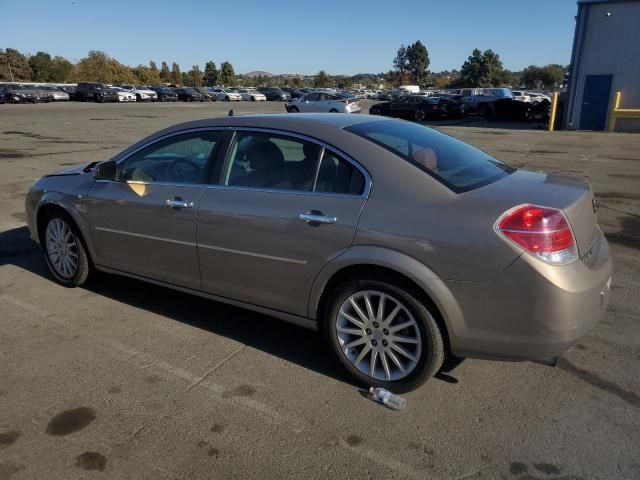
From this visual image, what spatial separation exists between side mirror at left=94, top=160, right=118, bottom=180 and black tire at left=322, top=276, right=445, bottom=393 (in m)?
2.17

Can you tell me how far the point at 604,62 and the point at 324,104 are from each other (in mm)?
13565

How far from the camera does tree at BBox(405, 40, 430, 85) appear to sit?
5034 inches

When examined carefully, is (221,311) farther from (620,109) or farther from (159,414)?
(620,109)

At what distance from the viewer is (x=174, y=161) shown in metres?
4.03

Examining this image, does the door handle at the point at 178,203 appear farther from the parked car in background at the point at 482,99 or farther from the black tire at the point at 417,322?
the parked car in background at the point at 482,99

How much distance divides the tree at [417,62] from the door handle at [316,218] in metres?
134

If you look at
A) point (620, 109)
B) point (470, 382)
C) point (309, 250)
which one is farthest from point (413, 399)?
point (620, 109)

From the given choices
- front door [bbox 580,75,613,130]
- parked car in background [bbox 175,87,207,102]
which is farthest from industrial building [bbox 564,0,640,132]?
parked car in background [bbox 175,87,207,102]

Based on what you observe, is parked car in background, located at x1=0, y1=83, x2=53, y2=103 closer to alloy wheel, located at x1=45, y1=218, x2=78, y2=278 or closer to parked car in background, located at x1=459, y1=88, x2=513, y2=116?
parked car in background, located at x1=459, y1=88, x2=513, y2=116

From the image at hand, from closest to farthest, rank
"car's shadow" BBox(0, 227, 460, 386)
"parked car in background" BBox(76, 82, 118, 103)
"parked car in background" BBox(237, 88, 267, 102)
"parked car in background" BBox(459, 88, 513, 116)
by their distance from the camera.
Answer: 1. "car's shadow" BBox(0, 227, 460, 386)
2. "parked car in background" BBox(459, 88, 513, 116)
3. "parked car in background" BBox(76, 82, 118, 103)
4. "parked car in background" BBox(237, 88, 267, 102)

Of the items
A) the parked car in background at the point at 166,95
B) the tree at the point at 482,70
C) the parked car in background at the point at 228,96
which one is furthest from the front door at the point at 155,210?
the tree at the point at 482,70

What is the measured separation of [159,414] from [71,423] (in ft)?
1.52

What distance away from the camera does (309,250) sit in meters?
3.10

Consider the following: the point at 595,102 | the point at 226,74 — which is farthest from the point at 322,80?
the point at 595,102
